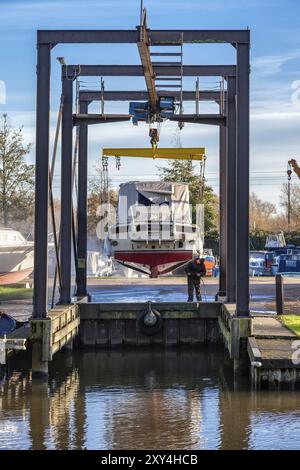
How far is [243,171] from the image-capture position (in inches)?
672

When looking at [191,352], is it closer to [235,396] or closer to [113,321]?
[113,321]

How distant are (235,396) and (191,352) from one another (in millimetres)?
5681

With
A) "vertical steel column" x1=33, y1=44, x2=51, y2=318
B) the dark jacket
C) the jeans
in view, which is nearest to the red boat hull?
the dark jacket

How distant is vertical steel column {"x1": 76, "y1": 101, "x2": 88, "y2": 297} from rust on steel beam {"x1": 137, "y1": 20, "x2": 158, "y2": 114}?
3183mm

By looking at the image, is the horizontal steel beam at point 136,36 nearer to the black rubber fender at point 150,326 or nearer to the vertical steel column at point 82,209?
the vertical steel column at point 82,209

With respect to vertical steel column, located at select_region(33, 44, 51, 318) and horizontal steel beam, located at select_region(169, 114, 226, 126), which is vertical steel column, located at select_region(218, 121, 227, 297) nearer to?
horizontal steel beam, located at select_region(169, 114, 226, 126)

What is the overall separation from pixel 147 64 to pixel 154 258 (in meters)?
6.85

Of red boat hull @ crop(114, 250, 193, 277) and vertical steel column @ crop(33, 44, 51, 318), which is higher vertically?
vertical steel column @ crop(33, 44, 51, 318)

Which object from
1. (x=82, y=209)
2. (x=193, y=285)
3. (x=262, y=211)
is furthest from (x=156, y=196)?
(x=262, y=211)

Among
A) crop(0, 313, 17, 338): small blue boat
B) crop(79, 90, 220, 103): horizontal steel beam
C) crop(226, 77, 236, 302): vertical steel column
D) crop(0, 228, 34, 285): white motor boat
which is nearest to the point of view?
crop(0, 313, 17, 338): small blue boat

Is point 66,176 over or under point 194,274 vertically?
over

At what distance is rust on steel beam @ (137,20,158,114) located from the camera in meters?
16.2

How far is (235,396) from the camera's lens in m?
15.6

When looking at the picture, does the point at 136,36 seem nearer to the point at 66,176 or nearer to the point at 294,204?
the point at 66,176
